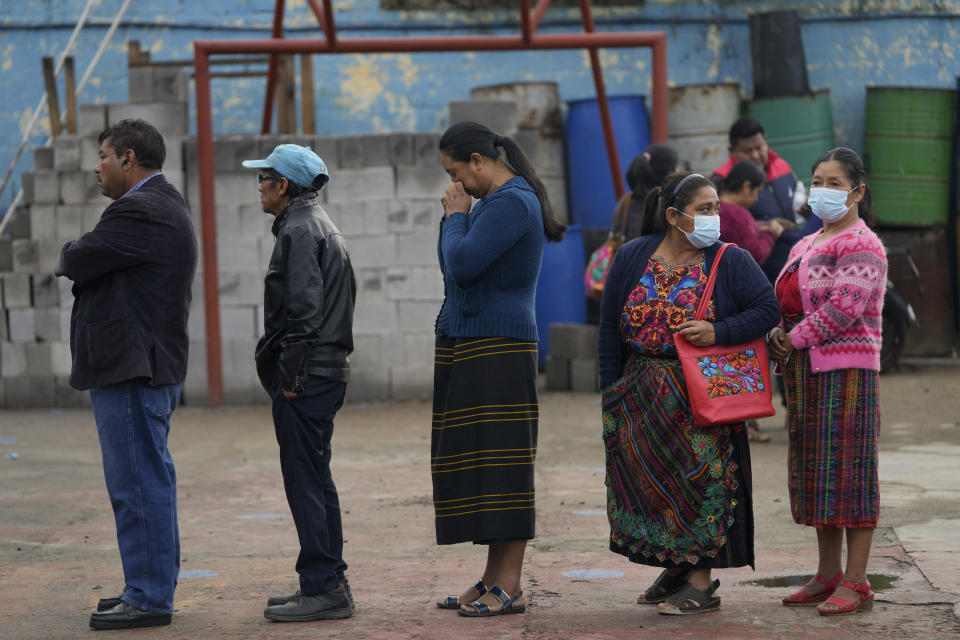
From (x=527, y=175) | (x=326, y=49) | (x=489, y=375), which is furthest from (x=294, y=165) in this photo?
(x=326, y=49)

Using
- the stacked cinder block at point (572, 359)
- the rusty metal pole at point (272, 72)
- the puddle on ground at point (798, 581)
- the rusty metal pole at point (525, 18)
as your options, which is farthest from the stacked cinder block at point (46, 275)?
the puddle on ground at point (798, 581)

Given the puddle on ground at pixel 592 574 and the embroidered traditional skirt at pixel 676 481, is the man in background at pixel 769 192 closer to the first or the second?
the puddle on ground at pixel 592 574

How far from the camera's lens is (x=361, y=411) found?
401 inches

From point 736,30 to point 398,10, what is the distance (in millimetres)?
3433

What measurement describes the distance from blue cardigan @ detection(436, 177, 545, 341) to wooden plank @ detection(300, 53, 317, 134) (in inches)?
310

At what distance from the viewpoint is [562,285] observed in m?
11.9

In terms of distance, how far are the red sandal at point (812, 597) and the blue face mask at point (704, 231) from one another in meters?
1.24

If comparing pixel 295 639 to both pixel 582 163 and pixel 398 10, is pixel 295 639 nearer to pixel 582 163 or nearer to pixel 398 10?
pixel 582 163

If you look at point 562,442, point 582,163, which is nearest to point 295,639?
point 562,442

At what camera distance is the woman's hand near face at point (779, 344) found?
15.3 feet

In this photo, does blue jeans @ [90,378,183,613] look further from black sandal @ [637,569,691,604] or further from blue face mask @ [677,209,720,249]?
blue face mask @ [677,209,720,249]

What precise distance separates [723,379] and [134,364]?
195 centimetres

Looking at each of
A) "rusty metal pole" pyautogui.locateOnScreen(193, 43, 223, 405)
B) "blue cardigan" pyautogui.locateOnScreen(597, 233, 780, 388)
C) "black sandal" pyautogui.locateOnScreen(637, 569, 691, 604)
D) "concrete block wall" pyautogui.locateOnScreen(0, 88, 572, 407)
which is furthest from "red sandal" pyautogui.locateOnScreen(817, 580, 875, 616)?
"rusty metal pole" pyautogui.locateOnScreen(193, 43, 223, 405)

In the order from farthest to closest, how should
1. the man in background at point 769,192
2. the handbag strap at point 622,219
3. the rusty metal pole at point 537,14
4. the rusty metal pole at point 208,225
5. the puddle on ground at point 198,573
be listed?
1. the rusty metal pole at point 208,225
2. the rusty metal pole at point 537,14
3. the handbag strap at point 622,219
4. the man in background at point 769,192
5. the puddle on ground at point 198,573
